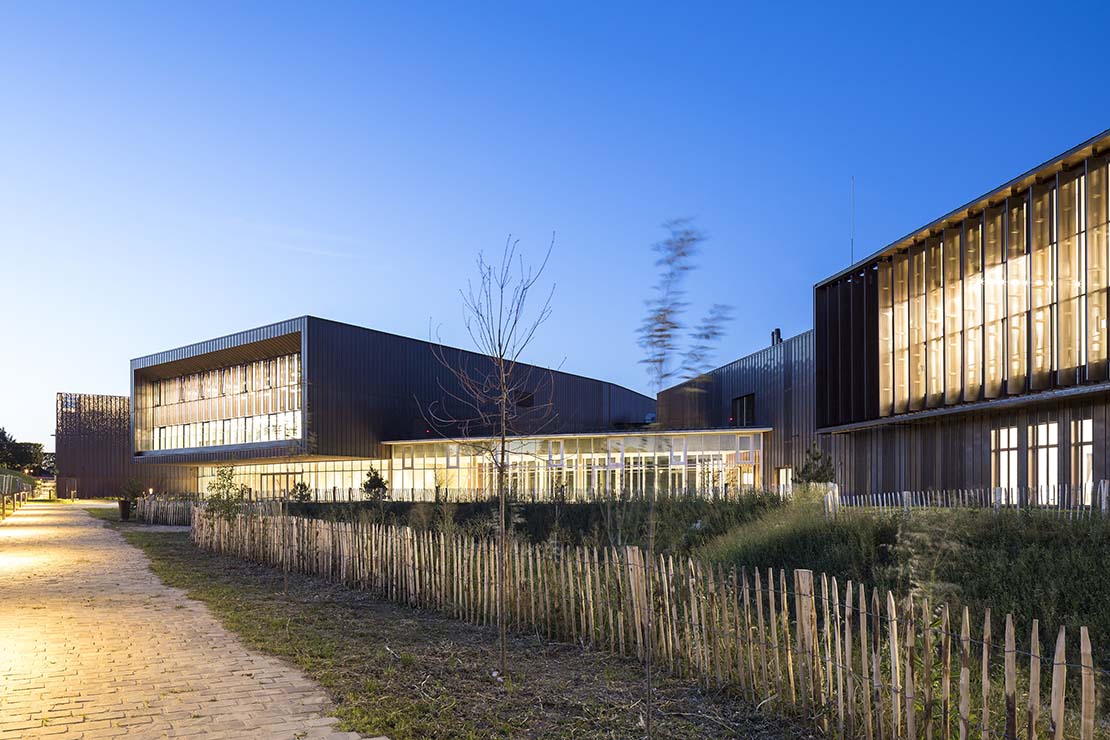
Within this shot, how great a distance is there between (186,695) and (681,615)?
418 cm

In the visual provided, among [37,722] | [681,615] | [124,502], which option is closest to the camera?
[37,722]

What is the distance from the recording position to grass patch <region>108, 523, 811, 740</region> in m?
6.33

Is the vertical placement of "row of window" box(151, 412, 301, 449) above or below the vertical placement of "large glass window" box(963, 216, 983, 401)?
below

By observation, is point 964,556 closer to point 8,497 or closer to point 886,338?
point 886,338

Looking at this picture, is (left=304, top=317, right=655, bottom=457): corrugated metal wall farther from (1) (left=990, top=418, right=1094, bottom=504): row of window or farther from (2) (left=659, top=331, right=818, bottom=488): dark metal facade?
(1) (left=990, top=418, right=1094, bottom=504): row of window

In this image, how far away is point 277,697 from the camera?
7.24 m

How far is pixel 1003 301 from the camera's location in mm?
24359

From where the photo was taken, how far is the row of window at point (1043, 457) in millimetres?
21750

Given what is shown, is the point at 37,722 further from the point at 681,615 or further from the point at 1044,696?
the point at 1044,696

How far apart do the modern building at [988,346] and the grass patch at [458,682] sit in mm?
13792

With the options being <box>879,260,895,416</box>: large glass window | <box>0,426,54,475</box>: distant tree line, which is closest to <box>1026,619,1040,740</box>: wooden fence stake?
<box>879,260,895,416</box>: large glass window

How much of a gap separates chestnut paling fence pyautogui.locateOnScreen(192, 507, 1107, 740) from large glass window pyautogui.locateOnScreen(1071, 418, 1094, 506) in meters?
12.9

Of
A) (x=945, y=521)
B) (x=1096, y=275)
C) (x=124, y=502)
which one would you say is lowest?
(x=124, y=502)

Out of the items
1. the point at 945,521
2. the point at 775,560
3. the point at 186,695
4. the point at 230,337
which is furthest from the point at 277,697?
the point at 230,337
